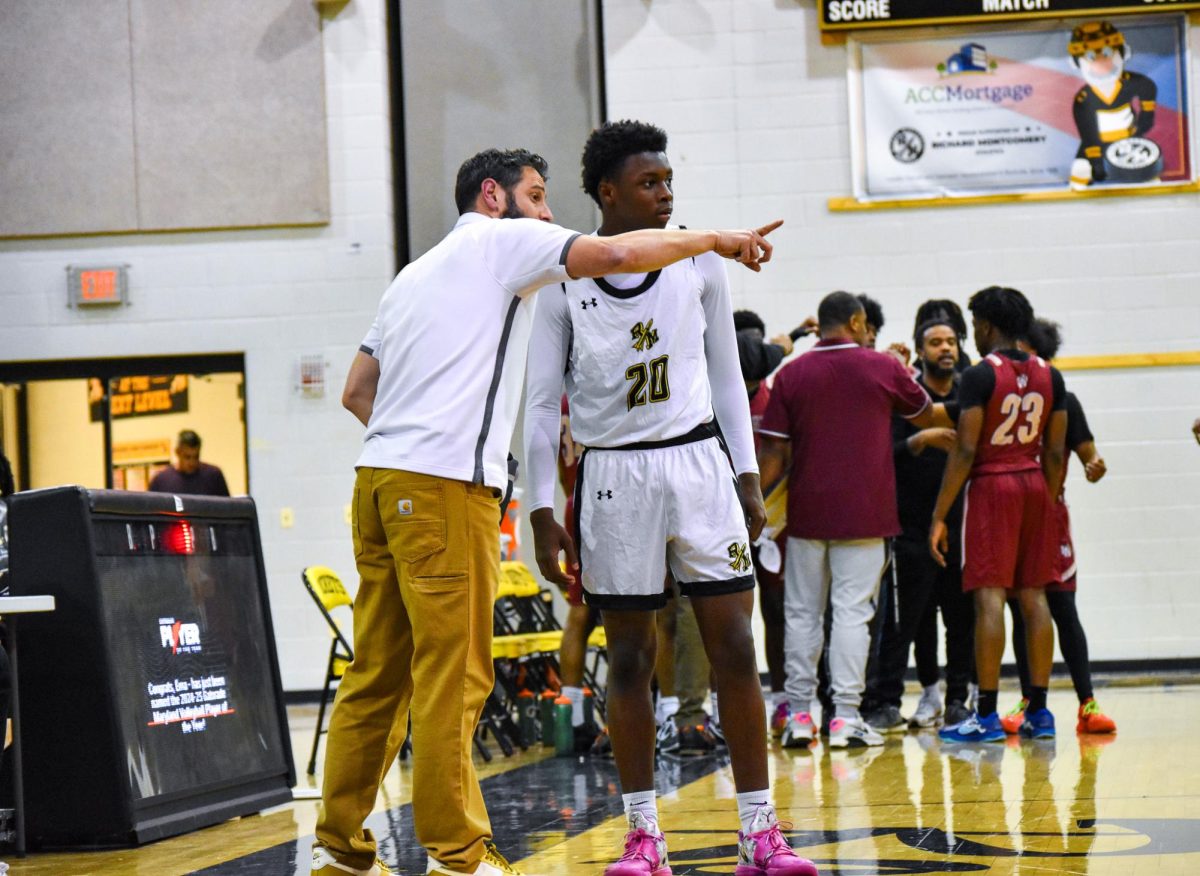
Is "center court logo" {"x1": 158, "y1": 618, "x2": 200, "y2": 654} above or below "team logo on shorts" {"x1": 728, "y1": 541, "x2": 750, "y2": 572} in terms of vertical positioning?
below

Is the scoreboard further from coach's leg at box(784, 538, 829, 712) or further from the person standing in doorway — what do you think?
the person standing in doorway

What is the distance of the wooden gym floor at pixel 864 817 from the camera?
3443 mm

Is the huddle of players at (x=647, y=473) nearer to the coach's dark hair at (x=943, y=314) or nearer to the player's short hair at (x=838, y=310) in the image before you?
the player's short hair at (x=838, y=310)

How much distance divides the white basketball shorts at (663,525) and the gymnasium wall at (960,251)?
611cm

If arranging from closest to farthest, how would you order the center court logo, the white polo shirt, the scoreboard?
the white polo shirt → the scoreboard → the center court logo

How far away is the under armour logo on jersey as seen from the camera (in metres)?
3.35

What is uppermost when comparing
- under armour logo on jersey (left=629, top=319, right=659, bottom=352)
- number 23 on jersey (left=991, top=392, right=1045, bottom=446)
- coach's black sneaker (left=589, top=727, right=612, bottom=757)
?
under armour logo on jersey (left=629, top=319, right=659, bottom=352)

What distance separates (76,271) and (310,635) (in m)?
2.85

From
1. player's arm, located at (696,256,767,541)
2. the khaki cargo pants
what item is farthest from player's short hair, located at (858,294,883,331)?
the khaki cargo pants

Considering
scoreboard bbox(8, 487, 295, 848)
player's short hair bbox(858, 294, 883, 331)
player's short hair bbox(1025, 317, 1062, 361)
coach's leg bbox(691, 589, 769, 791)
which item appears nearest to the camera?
coach's leg bbox(691, 589, 769, 791)

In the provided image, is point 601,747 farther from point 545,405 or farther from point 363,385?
point 363,385

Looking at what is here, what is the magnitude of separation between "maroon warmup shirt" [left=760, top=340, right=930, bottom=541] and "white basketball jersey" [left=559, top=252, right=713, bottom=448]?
2.62 metres

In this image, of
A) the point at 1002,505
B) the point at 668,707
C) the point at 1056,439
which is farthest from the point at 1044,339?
the point at 668,707

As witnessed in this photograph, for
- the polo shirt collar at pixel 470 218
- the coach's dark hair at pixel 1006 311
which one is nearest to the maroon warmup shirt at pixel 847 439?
the coach's dark hair at pixel 1006 311
